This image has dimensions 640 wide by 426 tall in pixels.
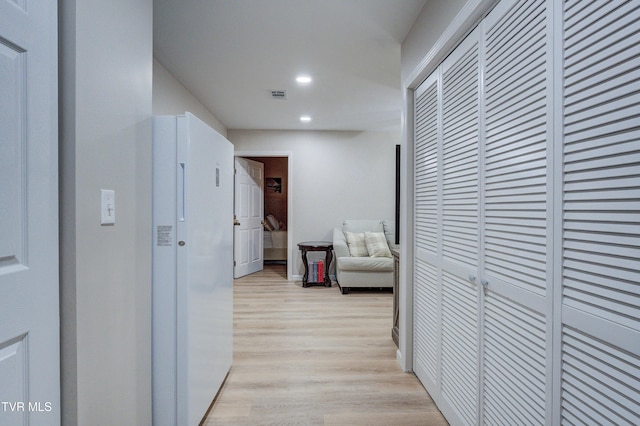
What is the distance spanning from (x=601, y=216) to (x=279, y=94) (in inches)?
131

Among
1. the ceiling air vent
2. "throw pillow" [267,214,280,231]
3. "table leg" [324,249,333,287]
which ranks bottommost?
"table leg" [324,249,333,287]

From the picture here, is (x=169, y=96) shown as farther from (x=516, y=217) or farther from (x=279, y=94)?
(x=516, y=217)

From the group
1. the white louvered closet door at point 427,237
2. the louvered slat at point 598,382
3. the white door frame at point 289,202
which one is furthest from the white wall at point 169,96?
the louvered slat at point 598,382

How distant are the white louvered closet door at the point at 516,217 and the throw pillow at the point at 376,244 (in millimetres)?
3336

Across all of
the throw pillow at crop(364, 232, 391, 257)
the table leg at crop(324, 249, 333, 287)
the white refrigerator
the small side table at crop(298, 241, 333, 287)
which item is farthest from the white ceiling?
the table leg at crop(324, 249, 333, 287)

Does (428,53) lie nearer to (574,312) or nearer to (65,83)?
(574,312)

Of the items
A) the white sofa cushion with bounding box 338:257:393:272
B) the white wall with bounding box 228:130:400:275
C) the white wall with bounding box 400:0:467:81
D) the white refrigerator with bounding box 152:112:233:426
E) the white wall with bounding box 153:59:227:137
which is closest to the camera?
the white refrigerator with bounding box 152:112:233:426

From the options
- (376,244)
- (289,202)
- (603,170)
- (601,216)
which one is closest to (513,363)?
(601,216)

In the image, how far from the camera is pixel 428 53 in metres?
1.96

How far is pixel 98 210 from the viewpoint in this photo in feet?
3.66

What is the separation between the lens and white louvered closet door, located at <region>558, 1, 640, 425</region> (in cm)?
78

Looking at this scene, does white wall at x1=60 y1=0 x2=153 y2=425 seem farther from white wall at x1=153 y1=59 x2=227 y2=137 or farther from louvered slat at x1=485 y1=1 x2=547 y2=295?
white wall at x1=153 y1=59 x2=227 y2=137

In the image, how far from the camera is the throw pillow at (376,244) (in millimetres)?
4766

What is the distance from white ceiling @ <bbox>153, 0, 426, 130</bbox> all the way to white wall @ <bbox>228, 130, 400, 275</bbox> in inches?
43.2
